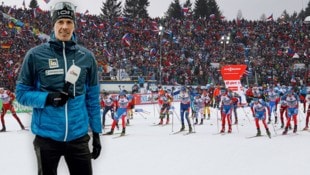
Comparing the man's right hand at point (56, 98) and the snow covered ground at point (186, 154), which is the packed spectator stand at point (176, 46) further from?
the man's right hand at point (56, 98)

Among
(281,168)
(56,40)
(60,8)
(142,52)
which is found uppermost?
(142,52)

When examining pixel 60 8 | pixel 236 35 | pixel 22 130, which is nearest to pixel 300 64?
pixel 236 35

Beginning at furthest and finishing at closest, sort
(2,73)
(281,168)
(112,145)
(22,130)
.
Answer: (2,73), (22,130), (112,145), (281,168)

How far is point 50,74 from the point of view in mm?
2906

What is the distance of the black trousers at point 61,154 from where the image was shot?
2.93 metres

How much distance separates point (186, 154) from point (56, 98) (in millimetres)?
8837

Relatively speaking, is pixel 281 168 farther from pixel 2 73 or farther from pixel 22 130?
pixel 2 73

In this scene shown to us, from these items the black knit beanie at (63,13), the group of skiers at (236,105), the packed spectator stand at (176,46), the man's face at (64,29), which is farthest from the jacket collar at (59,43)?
the packed spectator stand at (176,46)

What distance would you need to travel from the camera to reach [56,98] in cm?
280

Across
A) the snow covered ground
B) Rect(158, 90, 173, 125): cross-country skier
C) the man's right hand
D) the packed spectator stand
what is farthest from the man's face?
the packed spectator stand

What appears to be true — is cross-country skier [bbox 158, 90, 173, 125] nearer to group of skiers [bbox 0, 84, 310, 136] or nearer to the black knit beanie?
group of skiers [bbox 0, 84, 310, 136]

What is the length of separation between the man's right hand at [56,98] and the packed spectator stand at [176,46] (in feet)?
84.2

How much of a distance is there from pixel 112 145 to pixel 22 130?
5.83m

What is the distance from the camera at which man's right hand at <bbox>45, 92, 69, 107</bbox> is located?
2.80 meters
